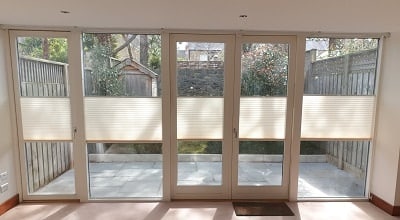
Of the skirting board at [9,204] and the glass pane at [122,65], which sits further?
the glass pane at [122,65]

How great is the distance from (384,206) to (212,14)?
316cm

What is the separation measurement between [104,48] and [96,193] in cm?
191

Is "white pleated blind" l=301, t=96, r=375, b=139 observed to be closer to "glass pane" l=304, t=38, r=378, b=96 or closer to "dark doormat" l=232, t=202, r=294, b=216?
"glass pane" l=304, t=38, r=378, b=96

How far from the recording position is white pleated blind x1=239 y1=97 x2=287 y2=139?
3316 mm

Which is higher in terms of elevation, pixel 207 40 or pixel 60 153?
pixel 207 40

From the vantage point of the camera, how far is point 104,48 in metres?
3.20

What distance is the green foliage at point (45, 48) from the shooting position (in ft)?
10.3

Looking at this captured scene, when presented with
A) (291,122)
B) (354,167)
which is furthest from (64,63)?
(354,167)

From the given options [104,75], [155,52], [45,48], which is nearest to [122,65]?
[104,75]

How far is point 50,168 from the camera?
3410mm

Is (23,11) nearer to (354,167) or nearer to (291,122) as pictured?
(291,122)

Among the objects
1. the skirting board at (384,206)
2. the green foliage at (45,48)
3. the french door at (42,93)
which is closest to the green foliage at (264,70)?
the skirting board at (384,206)

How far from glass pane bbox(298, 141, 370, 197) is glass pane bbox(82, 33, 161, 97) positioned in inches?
87.6

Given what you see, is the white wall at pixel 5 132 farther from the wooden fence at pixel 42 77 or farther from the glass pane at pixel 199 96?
the glass pane at pixel 199 96
